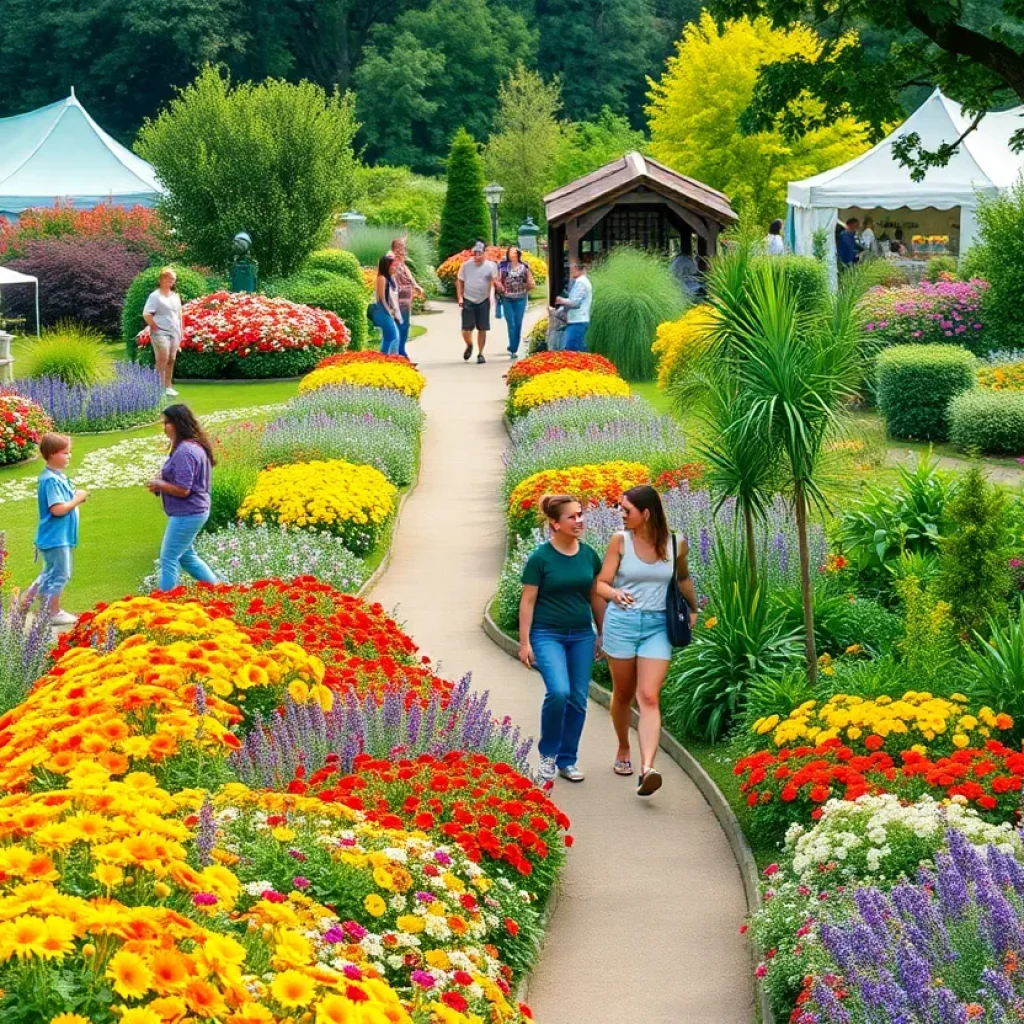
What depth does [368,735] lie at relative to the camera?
7.22 metres

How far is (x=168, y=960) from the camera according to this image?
388 centimetres

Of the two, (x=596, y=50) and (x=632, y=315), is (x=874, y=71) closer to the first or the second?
(x=632, y=315)

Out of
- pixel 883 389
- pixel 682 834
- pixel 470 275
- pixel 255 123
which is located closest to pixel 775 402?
pixel 682 834

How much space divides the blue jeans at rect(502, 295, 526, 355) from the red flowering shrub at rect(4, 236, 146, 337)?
1081 cm

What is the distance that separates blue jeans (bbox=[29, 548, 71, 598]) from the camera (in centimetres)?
1100

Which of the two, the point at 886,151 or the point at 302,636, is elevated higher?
the point at 886,151

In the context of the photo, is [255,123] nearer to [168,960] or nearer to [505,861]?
[505,861]

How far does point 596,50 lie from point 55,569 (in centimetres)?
6570

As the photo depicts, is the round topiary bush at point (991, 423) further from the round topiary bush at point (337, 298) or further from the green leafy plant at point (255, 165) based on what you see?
the green leafy plant at point (255, 165)

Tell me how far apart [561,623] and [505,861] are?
6.71 feet

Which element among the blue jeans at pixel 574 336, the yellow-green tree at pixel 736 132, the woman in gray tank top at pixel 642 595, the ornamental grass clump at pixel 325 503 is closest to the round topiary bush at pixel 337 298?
the blue jeans at pixel 574 336

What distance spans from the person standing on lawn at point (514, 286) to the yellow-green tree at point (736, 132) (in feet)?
58.3

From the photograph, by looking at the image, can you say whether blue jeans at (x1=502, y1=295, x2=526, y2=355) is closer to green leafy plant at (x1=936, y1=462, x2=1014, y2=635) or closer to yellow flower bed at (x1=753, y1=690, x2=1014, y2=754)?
green leafy plant at (x1=936, y1=462, x2=1014, y2=635)

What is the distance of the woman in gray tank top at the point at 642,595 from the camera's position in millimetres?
8219
